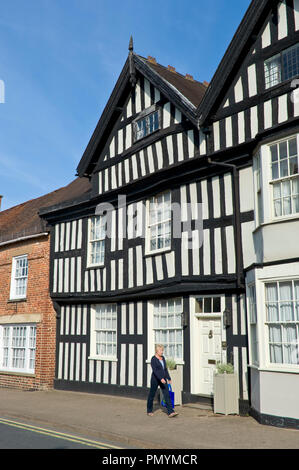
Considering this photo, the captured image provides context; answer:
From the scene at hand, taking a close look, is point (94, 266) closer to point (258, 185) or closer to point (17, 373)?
point (17, 373)

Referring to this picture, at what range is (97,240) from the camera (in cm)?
1678

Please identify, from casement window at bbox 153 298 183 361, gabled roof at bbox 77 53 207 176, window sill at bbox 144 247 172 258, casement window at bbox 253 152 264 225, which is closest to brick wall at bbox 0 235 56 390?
gabled roof at bbox 77 53 207 176

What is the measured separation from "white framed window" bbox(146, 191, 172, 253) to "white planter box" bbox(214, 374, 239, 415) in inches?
165

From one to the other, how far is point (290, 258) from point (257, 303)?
1.29 m

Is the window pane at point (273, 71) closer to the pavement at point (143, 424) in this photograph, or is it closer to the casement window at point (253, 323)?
the casement window at point (253, 323)

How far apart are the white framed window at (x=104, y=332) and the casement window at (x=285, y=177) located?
7.35 m

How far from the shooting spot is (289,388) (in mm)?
9766

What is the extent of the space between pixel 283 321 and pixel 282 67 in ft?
19.8

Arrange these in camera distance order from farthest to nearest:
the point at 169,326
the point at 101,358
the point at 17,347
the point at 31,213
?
1. the point at 31,213
2. the point at 17,347
3. the point at 101,358
4. the point at 169,326

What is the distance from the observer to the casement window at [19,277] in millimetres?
19109

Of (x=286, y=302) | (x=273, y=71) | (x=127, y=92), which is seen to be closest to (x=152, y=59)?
(x=127, y=92)

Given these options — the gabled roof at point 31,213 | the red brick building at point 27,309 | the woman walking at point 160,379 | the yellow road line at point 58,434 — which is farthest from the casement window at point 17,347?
the woman walking at point 160,379

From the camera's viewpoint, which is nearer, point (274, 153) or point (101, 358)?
point (274, 153)
